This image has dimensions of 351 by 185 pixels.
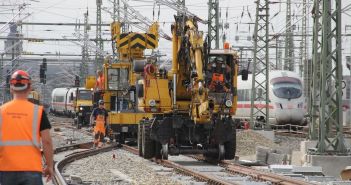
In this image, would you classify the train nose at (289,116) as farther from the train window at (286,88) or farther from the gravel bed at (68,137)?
the gravel bed at (68,137)

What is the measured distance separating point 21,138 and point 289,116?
43.5 m

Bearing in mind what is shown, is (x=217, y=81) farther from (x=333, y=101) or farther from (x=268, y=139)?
(x=268, y=139)

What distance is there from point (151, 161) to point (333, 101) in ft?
16.9

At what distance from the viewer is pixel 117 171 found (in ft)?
62.4

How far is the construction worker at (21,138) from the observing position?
7121 mm

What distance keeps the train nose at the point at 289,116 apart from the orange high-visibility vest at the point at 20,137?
42871 millimetres

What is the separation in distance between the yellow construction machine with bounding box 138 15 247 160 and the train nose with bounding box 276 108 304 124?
28.2 metres

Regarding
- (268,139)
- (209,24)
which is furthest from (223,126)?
(209,24)

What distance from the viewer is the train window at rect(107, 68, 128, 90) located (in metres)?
31.9

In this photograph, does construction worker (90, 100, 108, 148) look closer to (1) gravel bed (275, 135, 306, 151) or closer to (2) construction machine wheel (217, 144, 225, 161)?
(2) construction machine wheel (217, 144, 225, 161)

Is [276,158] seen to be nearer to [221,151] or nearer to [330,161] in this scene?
[330,161]

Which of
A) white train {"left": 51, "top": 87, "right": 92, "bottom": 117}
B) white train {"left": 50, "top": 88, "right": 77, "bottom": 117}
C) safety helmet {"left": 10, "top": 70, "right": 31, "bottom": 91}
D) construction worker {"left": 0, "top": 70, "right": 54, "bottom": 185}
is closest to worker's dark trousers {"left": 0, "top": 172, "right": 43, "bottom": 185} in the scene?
construction worker {"left": 0, "top": 70, "right": 54, "bottom": 185}

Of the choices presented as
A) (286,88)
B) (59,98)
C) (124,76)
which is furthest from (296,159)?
(59,98)

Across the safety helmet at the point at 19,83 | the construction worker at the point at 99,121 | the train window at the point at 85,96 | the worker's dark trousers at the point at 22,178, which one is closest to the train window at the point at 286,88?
→ the train window at the point at 85,96
